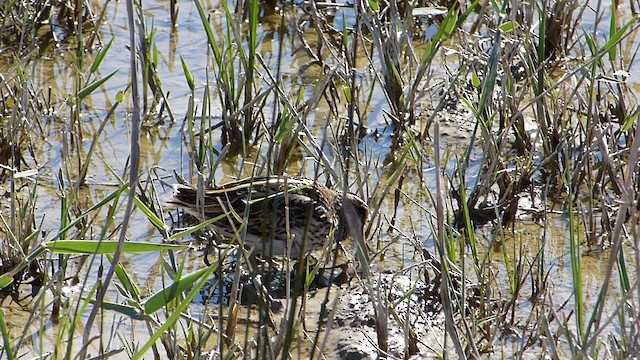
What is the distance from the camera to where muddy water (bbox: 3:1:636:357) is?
15.1ft

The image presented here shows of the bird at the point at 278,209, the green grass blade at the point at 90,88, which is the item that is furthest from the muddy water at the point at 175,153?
the green grass blade at the point at 90,88

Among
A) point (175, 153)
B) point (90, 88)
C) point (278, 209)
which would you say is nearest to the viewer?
point (90, 88)

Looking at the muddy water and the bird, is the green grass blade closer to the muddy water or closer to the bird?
the muddy water

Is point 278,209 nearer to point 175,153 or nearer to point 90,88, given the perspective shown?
point 90,88

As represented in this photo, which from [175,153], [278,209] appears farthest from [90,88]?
[175,153]

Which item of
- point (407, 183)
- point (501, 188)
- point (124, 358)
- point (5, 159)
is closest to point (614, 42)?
point (501, 188)

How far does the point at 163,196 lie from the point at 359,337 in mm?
1569

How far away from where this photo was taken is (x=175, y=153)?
5.68 m

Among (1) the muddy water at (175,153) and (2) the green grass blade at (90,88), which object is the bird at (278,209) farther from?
(2) the green grass blade at (90,88)

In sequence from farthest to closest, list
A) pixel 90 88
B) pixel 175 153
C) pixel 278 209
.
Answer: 1. pixel 175 153
2. pixel 278 209
3. pixel 90 88

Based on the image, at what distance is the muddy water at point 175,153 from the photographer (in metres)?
4.60

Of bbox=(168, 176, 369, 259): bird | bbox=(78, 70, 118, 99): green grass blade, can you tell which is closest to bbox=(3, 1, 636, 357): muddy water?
bbox=(168, 176, 369, 259): bird

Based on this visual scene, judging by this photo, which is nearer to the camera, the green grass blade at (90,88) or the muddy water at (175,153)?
the green grass blade at (90,88)

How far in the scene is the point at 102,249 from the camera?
2918 mm
